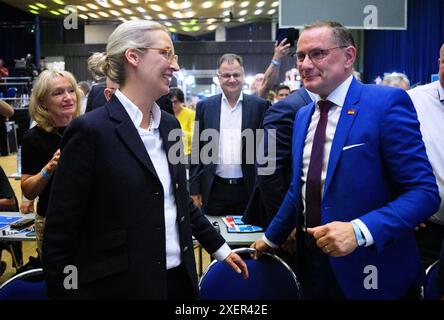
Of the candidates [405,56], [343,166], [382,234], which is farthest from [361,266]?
[405,56]

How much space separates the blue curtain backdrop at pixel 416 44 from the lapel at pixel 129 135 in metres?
9.35

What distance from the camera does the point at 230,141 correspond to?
3.36 metres

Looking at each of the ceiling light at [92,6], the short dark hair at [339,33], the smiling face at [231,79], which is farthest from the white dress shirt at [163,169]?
the ceiling light at [92,6]

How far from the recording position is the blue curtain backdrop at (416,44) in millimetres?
9422

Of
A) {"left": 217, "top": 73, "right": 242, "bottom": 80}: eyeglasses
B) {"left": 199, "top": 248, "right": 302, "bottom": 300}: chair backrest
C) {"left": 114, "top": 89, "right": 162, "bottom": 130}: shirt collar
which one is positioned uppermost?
{"left": 217, "top": 73, "right": 242, "bottom": 80}: eyeglasses

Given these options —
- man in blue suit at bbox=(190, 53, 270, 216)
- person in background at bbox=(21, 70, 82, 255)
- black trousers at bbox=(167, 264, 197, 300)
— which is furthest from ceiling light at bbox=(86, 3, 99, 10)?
black trousers at bbox=(167, 264, 197, 300)

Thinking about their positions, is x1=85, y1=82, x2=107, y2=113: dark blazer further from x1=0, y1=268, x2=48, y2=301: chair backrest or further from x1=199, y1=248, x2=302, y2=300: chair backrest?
x1=199, y1=248, x2=302, y2=300: chair backrest

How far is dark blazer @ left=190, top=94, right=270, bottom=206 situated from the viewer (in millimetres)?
3279

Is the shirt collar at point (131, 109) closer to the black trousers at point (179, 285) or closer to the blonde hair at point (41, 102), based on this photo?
the black trousers at point (179, 285)

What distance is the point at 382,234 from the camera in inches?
55.4

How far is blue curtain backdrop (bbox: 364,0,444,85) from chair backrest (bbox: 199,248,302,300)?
8801mm

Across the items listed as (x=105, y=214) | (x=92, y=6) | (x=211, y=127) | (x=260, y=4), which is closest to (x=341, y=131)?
(x=105, y=214)
